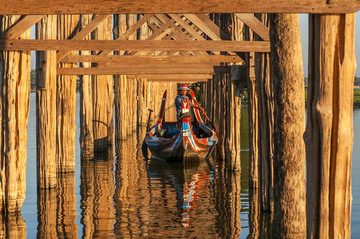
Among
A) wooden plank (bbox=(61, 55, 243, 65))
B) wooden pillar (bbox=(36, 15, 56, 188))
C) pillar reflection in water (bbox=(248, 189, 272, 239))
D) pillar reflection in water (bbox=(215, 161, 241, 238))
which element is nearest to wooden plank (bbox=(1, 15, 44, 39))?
wooden pillar (bbox=(36, 15, 56, 188))

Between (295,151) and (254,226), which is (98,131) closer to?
(254,226)

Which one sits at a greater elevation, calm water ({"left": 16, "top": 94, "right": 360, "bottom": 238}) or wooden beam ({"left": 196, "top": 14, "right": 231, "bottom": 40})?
wooden beam ({"left": 196, "top": 14, "right": 231, "bottom": 40})

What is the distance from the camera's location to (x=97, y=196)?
11.0 metres

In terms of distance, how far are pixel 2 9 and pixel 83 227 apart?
423 cm

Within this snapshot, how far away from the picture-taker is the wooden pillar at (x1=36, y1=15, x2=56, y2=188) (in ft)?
34.3

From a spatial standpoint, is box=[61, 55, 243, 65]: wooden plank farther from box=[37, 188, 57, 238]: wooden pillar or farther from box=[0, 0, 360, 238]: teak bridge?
box=[37, 188, 57, 238]: wooden pillar

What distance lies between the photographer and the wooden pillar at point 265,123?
8.41m

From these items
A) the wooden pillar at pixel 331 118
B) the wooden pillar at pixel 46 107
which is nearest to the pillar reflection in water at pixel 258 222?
the wooden pillar at pixel 331 118

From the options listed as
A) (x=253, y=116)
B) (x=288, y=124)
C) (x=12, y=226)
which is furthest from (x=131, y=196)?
(x=288, y=124)

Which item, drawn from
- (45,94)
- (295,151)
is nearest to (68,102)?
(45,94)

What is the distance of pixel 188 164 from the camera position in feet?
53.2

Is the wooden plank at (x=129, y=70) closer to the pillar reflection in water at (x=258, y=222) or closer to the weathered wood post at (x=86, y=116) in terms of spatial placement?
the weathered wood post at (x=86, y=116)

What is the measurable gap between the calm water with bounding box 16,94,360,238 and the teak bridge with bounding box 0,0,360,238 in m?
0.50

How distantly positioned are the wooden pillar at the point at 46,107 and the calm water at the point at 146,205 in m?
0.43
